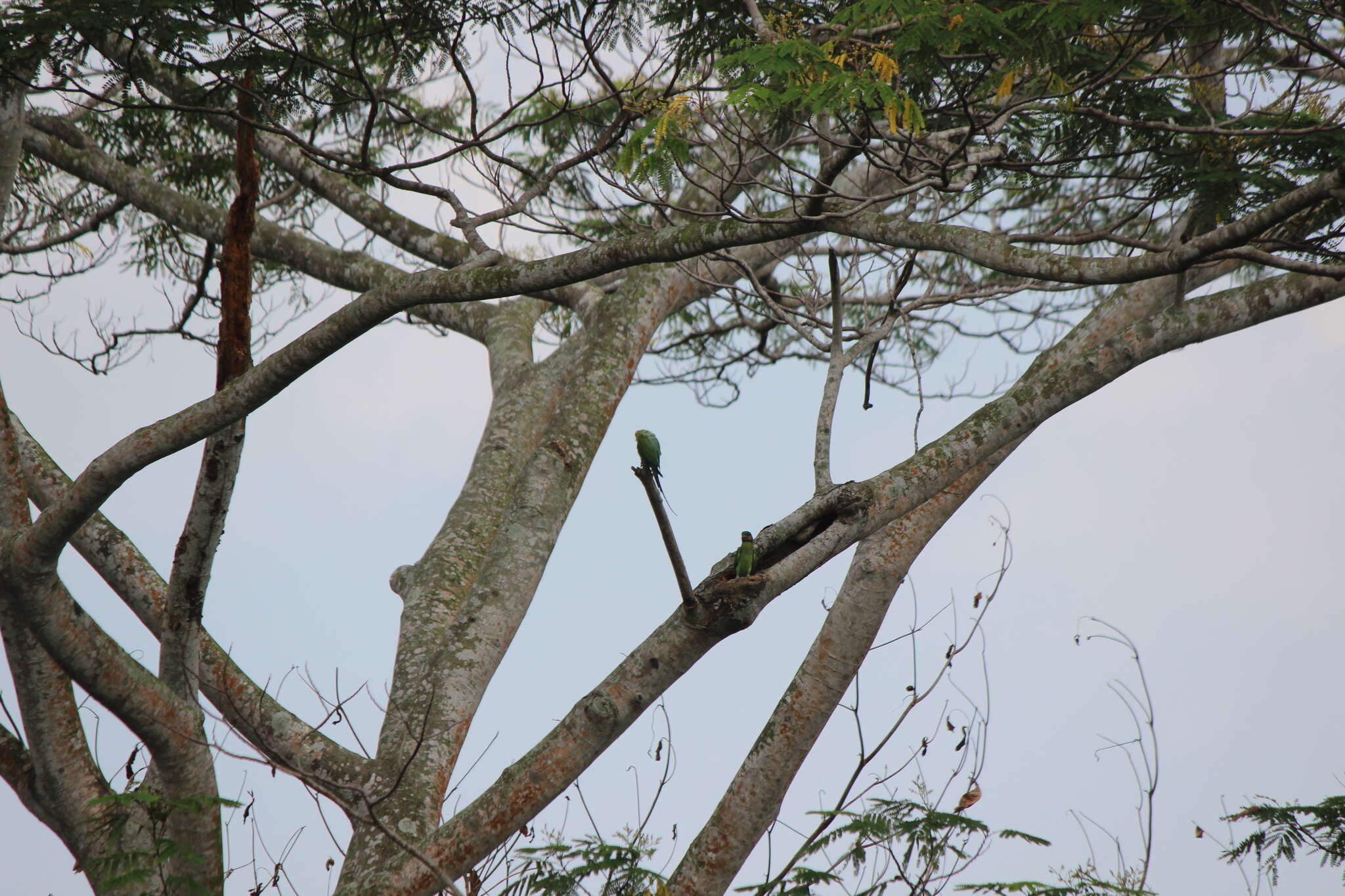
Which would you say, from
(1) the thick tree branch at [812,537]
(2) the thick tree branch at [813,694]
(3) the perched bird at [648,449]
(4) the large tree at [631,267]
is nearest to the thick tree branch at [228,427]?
(4) the large tree at [631,267]

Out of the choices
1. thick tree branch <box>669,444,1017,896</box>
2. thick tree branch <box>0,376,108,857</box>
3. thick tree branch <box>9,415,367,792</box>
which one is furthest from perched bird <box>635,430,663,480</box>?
thick tree branch <box>0,376,108,857</box>

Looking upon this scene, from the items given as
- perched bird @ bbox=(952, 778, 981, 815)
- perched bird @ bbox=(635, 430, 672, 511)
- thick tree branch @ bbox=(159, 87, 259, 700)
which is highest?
thick tree branch @ bbox=(159, 87, 259, 700)

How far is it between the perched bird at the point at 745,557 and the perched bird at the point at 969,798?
117cm

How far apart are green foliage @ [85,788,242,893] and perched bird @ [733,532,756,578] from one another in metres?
1.60

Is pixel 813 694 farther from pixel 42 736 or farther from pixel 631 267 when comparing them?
pixel 42 736

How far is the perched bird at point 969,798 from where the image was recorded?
3.19m

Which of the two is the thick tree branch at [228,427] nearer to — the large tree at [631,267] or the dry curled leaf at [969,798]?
the large tree at [631,267]

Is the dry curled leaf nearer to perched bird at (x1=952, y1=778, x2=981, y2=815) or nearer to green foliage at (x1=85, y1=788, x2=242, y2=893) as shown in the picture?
perched bird at (x1=952, y1=778, x2=981, y2=815)

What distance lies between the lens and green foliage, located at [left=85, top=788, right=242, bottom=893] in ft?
9.24

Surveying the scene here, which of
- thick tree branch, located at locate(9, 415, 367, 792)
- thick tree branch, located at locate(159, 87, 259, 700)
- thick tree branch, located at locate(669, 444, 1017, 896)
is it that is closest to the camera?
thick tree branch, located at locate(159, 87, 259, 700)

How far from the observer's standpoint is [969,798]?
3203mm

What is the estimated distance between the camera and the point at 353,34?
3240mm

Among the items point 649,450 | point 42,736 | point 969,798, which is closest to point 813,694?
point 969,798

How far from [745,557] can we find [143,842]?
2343 mm
